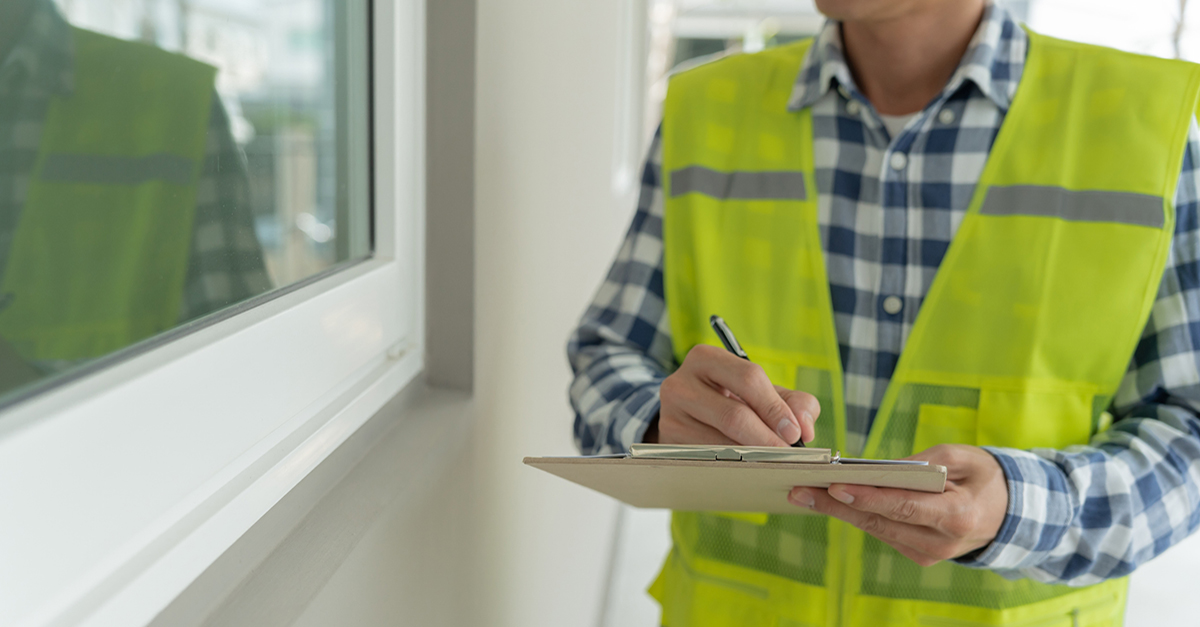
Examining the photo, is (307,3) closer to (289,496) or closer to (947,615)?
(289,496)

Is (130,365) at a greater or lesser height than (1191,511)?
greater

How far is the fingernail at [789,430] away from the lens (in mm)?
669

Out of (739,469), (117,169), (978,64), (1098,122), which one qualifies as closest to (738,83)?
(978,64)

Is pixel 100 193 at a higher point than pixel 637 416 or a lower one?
higher

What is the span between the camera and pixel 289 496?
61 centimetres

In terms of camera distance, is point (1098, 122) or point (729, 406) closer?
point (729, 406)

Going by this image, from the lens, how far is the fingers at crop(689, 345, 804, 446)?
2.21 ft

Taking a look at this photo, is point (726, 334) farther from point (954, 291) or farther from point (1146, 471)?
point (1146, 471)

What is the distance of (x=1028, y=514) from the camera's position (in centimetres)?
77

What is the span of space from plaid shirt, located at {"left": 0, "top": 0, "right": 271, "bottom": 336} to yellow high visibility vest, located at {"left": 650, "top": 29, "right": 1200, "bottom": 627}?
1.80ft

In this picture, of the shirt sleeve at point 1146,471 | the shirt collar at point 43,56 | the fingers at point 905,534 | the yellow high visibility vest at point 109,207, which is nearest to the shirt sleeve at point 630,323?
the fingers at point 905,534

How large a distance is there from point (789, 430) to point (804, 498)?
57 mm

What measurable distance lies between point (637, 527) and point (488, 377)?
225cm

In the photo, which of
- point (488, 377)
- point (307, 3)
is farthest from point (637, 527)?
point (307, 3)
